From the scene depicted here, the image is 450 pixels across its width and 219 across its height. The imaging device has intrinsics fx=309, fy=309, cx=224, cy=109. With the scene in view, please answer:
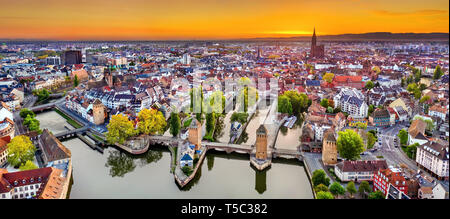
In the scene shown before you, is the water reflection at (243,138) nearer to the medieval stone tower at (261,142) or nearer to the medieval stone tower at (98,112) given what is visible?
the medieval stone tower at (261,142)

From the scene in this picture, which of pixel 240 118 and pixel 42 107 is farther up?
pixel 240 118

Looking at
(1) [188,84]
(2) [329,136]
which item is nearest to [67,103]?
(1) [188,84]

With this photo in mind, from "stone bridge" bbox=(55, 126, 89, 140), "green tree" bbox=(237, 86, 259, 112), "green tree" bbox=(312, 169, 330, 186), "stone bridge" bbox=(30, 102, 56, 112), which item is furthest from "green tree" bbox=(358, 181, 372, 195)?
"stone bridge" bbox=(30, 102, 56, 112)

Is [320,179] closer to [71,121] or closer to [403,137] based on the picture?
[403,137]

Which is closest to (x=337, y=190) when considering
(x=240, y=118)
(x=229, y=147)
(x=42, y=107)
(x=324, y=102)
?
(x=229, y=147)
